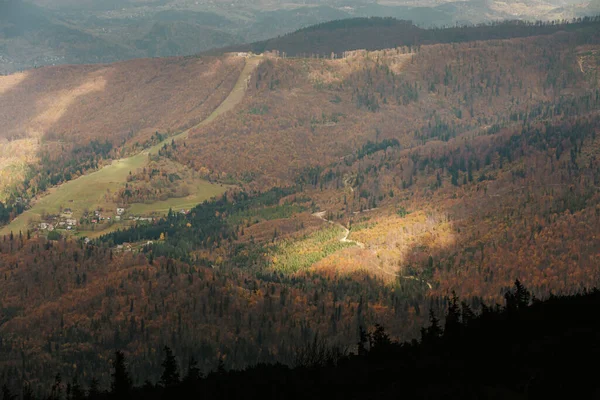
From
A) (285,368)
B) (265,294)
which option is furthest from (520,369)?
(265,294)

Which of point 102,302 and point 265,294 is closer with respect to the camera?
point 102,302

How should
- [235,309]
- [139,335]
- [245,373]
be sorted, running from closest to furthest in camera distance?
[245,373] → [139,335] → [235,309]

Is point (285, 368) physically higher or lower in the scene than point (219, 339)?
higher

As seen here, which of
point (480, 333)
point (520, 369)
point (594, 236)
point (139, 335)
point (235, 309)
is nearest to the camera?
point (520, 369)

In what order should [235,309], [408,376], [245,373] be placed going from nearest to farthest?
[408,376]
[245,373]
[235,309]

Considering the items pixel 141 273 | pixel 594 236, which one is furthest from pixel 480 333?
pixel 594 236

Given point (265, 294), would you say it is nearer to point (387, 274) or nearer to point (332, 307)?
point (332, 307)

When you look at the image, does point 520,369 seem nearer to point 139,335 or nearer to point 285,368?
point 285,368

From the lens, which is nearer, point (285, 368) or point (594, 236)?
point (285, 368)

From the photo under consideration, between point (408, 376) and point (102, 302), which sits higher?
point (408, 376)

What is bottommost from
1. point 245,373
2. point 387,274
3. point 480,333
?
point 387,274
